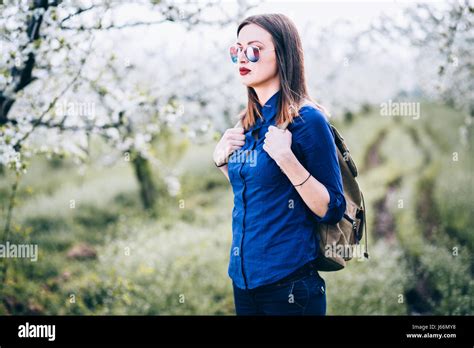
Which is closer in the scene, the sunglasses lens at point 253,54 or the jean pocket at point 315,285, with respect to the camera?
the jean pocket at point 315,285

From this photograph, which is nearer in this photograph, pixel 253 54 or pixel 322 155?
pixel 322 155

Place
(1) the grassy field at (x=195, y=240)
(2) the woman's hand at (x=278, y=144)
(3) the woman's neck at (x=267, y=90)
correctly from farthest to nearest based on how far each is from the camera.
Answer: (1) the grassy field at (x=195, y=240), (3) the woman's neck at (x=267, y=90), (2) the woman's hand at (x=278, y=144)

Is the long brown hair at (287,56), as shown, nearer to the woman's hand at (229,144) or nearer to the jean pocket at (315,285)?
the woman's hand at (229,144)

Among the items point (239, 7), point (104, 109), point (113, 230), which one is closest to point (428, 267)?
point (239, 7)

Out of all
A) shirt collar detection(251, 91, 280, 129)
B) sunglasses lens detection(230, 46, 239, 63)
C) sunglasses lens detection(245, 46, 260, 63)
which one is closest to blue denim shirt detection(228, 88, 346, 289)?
shirt collar detection(251, 91, 280, 129)

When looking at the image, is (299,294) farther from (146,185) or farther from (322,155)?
(146,185)

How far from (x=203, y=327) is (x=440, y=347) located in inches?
66.3

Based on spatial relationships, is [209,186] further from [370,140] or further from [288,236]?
[288,236]

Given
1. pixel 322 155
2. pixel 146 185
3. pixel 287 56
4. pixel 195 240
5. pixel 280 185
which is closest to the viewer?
pixel 322 155

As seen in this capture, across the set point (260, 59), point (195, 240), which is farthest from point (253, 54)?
point (195, 240)

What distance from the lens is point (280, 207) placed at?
2.30 meters

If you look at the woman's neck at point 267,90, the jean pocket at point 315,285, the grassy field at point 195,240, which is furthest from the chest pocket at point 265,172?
the grassy field at point 195,240

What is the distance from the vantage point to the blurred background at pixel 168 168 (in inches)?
154

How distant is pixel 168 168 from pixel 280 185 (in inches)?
183
